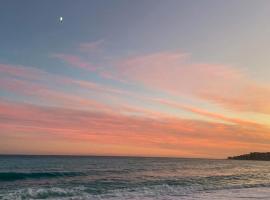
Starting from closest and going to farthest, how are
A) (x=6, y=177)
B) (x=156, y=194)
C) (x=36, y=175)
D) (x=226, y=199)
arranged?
(x=226, y=199)
(x=156, y=194)
(x=6, y=177)
(x=36, y=175)

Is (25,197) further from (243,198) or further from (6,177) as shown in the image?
(6,177)

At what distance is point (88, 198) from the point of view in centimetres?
2312

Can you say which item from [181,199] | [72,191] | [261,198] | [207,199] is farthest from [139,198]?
[261,198]

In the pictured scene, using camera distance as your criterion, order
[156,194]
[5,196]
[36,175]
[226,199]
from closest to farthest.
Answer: [226,199] → [5,196] → [156,194] → [36,175]

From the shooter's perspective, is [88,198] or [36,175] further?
[36,175]

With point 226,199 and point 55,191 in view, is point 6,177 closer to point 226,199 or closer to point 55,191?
point 55,191

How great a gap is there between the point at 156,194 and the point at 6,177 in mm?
20160

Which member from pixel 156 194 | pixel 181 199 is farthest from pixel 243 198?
pixel 156 194

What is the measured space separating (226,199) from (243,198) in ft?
4.31

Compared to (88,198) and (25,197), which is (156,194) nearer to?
(88,198)

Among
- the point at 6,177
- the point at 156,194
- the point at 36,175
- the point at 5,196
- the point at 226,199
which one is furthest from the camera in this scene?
the point at 36,175

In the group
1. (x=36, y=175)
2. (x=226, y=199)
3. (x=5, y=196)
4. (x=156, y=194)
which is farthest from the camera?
(x=36, y=175)

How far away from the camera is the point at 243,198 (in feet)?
73.6

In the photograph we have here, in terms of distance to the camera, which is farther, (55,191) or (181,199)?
(55,191)
